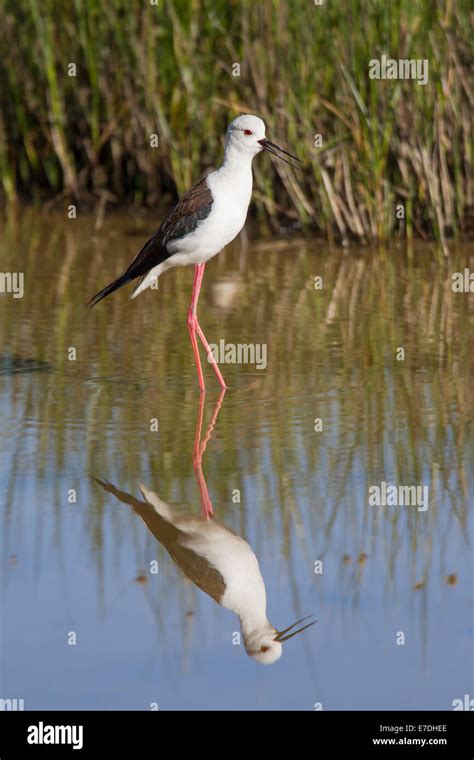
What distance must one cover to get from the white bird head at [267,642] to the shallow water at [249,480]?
1.3 inches

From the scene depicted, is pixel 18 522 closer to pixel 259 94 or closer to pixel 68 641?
pixel 68 641

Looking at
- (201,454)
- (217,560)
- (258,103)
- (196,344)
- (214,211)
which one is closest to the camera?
(217,560)

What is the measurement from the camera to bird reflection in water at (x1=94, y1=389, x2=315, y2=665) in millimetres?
4742

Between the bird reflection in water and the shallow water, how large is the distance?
4 centimetres

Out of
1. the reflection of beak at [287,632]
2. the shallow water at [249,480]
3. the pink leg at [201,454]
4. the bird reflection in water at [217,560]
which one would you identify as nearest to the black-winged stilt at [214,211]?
the pink leg at [201,454]

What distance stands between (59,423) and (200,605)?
2137mm

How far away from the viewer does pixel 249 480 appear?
244 inches

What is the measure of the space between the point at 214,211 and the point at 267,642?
3.19m

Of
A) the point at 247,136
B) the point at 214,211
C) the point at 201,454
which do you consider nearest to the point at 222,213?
the point at 214,211

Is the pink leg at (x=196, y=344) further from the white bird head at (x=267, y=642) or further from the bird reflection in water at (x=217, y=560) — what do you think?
the white bird head at (x=267, y=642)

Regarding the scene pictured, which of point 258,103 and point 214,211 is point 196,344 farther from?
point 258,103

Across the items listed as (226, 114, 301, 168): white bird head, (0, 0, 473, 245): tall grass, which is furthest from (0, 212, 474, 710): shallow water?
(226, 114, 301, 168): white bird head

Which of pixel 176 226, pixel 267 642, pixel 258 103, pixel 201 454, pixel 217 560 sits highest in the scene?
pixel 258 103

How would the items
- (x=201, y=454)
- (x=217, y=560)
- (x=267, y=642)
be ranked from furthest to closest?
(x=201, y=454) → (x=217, y=560) → (x=267, y=642)
